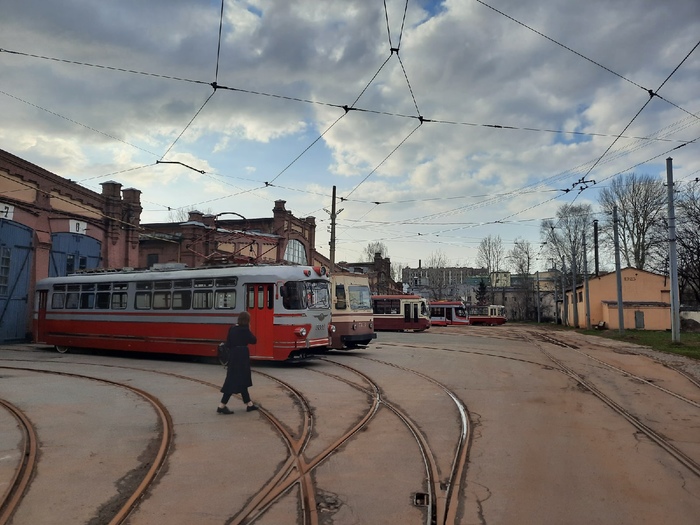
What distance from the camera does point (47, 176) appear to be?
→ 74.8 ft

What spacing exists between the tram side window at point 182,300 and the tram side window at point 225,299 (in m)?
1.11

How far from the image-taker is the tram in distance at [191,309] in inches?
564

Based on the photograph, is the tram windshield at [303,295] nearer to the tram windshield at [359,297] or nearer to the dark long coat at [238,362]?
the tram windshield at [359,297]

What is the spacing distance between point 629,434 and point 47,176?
23.6 meters

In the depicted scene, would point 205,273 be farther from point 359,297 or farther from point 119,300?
point 359,297

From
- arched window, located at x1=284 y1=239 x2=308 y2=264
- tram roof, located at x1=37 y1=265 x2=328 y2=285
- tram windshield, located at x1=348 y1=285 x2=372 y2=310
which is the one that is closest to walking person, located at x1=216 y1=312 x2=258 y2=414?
tram roof, located at x1=37 y1=265 x2=328 y2=285

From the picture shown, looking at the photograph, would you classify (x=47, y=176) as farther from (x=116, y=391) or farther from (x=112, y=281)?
(x=116, y=391)

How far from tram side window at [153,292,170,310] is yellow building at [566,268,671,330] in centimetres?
4001

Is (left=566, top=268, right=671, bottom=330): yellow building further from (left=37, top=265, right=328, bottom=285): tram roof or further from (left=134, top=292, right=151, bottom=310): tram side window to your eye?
(left=134, top=292, right=151, bottom=310): tram side window

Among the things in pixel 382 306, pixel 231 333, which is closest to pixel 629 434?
pixel 231 333

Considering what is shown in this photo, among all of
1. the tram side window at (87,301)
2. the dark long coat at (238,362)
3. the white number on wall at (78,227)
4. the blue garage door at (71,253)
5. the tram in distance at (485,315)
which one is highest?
the white number on wall at (78,227)

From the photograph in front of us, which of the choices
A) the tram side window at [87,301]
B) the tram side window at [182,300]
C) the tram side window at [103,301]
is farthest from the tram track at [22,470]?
the tram side window at [87,301]

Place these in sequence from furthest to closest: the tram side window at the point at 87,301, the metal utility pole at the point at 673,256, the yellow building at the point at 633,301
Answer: the yellow building at the point at 633,301 → the metal utility pole at the point at 673,256 → the tram side window at the point at 87,301

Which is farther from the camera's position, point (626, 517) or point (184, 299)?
point (184, 299)
